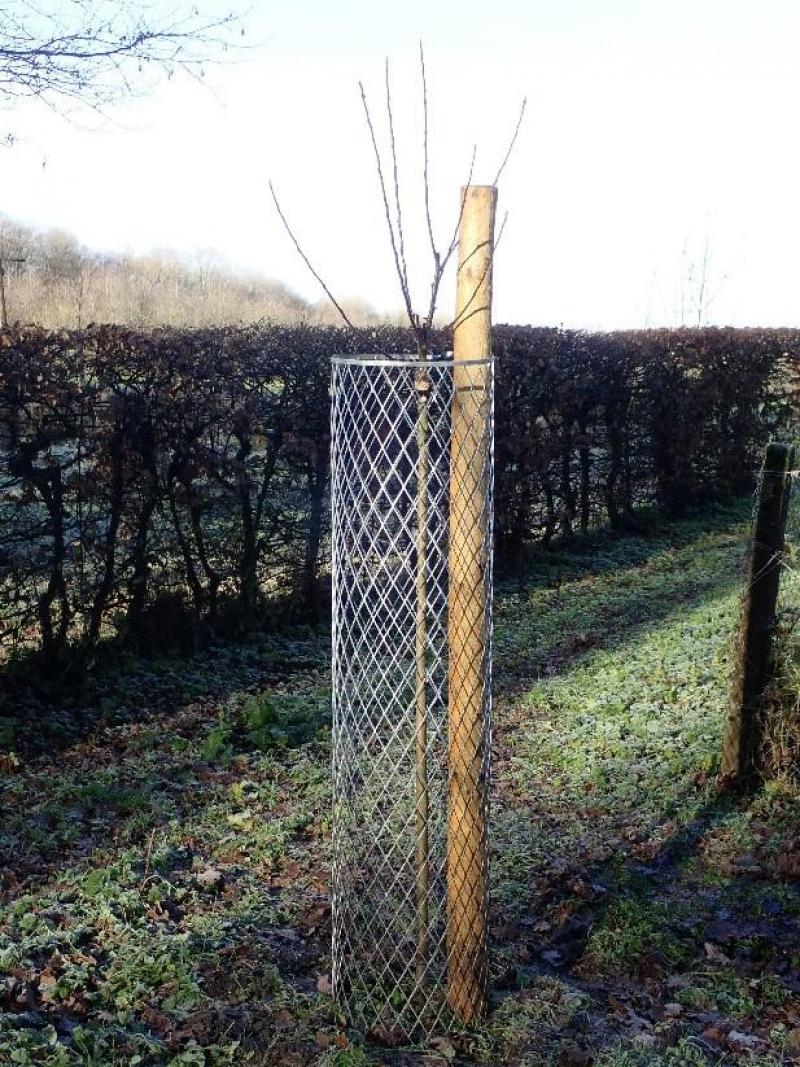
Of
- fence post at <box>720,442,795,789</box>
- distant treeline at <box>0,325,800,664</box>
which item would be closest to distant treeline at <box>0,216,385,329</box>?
distant treeline at <box>0,325,800,664</box>

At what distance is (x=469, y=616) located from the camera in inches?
118

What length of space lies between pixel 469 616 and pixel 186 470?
4.22 m

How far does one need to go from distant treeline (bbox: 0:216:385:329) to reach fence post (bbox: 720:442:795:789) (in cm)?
1319

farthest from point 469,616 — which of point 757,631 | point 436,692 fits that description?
point 757,631

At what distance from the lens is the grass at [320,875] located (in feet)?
10.2

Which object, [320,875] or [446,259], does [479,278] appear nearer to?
[446,259]

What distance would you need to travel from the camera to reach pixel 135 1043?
9.74ft

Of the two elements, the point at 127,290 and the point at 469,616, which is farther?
the point at 127,290

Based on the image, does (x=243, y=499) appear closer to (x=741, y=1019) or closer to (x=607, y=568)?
(x=607, y=568)

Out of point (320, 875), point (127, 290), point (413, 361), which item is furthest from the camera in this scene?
point (127, 290)

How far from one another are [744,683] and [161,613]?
12.7 ft

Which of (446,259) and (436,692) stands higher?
(446,259)

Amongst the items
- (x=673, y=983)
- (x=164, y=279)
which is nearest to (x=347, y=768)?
(x=673, y=983)

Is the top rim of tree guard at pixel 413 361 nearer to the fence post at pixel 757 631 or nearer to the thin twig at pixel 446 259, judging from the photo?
the thin twig at pixel 446 259
